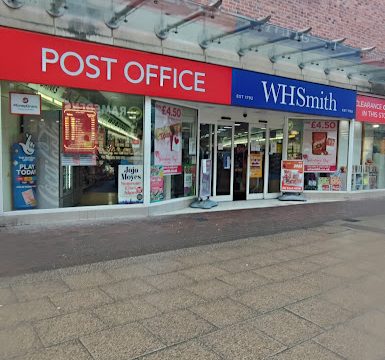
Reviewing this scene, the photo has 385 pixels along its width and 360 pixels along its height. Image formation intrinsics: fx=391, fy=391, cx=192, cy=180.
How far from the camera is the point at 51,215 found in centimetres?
771

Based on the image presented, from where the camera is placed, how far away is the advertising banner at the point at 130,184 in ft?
28.4

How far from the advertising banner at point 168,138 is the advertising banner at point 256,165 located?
9.77 ft

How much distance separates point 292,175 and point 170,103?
4.96m

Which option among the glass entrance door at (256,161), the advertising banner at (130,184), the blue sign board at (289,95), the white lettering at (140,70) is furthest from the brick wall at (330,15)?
the advertising banner at (130,184)

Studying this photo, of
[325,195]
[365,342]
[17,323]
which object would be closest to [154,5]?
[17,323]

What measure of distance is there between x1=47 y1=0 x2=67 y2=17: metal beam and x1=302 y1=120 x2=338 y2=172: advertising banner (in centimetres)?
851

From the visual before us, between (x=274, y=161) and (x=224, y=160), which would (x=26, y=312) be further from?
(x=274, y=161)

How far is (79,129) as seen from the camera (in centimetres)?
811

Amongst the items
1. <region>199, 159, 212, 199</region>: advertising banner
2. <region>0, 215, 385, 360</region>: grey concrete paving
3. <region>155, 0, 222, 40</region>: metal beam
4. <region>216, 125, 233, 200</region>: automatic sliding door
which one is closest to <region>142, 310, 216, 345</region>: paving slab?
<region>0, 215, 385, 360</region>: grey concrete paving

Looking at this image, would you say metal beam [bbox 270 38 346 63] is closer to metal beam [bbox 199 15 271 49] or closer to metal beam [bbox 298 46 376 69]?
metal beam [bbox 298 46 376 69]

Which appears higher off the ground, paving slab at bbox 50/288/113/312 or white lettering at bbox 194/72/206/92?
white lettering at bbox 194/72/206/92

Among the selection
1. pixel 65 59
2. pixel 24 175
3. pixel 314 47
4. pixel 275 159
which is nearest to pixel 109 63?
pixel 65 59

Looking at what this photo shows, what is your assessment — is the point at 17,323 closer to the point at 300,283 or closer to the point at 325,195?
the point at 300,283

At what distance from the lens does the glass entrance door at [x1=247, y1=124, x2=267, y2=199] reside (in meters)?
12.2
